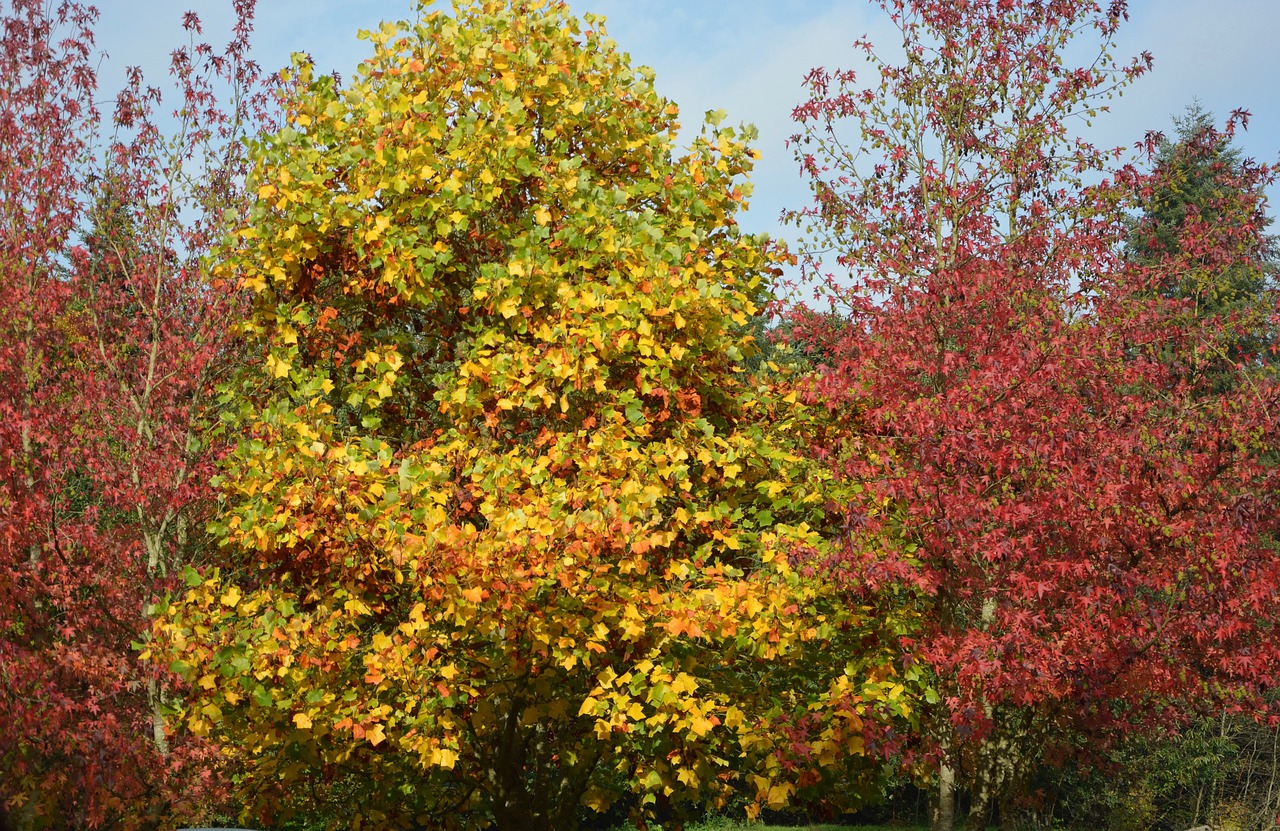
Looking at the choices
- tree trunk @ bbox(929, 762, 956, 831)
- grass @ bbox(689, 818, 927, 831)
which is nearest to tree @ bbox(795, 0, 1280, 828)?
tree trunk @ bbox(929, 762, 956, 831)

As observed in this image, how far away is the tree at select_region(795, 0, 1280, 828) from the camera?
7.81 meters

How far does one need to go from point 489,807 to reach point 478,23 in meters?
7.16

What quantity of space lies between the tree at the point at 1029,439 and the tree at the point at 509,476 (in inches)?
34.8

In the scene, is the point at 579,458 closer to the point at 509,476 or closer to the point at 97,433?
the point at 509,476

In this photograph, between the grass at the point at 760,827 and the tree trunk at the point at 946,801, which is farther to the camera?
the grass at the point at 760,827

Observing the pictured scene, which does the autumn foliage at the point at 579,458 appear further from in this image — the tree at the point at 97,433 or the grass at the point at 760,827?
the grass at the point at 760,827

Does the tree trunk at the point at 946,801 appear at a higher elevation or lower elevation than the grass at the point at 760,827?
higher

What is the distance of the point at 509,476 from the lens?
27.0ft

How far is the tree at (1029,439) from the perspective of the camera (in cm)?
781

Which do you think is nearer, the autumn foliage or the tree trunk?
the autumn foliage

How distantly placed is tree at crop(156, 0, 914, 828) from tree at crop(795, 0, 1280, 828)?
2.90 feet

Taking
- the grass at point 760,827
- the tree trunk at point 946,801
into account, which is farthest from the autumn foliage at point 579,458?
the grass at point 760,827

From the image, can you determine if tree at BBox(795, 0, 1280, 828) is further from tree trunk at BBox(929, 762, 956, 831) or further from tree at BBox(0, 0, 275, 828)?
tree at BBox(0, 0, 275, 828)

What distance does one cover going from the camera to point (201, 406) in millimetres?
11109
